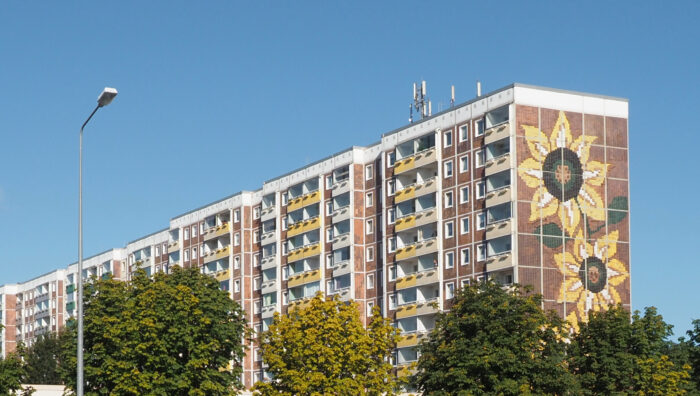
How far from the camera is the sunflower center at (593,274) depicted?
333ft

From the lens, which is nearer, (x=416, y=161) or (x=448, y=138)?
(x=448, y=138)

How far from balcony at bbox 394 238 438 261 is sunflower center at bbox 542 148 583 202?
12.3m

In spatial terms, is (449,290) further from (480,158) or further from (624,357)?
(624,357)

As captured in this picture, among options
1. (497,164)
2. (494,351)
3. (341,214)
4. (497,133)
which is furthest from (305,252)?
(494,351)

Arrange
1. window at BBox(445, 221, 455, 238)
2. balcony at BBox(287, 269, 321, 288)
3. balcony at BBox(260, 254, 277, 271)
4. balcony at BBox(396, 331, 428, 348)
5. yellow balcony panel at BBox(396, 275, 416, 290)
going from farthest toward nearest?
balcony at BBox(260, 254, 277, 271)
balcony at BBox(287, 269, 321, 288)
yellow balcony panel at BBox(396, 275, 416, 290)
balcony at BBox(396, 331, 428, 348)
window at BBox(445, 221, 455, 238)

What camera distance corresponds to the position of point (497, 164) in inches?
3984

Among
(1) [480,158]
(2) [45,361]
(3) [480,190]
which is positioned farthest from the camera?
(2) [45,361]

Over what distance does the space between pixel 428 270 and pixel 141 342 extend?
39.6 metres

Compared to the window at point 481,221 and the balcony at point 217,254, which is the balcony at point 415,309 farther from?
the balcony at point 217,254

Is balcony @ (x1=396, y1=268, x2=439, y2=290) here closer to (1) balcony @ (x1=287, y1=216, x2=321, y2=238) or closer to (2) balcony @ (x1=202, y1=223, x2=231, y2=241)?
(1) balcony @ (x1=287, y1=216, x2=321, y2=238)

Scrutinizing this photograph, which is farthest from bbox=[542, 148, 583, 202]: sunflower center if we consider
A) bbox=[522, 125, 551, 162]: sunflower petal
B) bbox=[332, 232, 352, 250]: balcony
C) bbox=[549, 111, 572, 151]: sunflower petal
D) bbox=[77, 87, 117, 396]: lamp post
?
bbox=[77, 87, 117, 396]: lamp post

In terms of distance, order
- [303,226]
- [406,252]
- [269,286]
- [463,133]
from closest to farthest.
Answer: [463,133]
[406,252]
[303,226]
[269,286]

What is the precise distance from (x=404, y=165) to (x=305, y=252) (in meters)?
20.9

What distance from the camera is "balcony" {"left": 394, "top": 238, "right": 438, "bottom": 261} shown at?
355 ft
